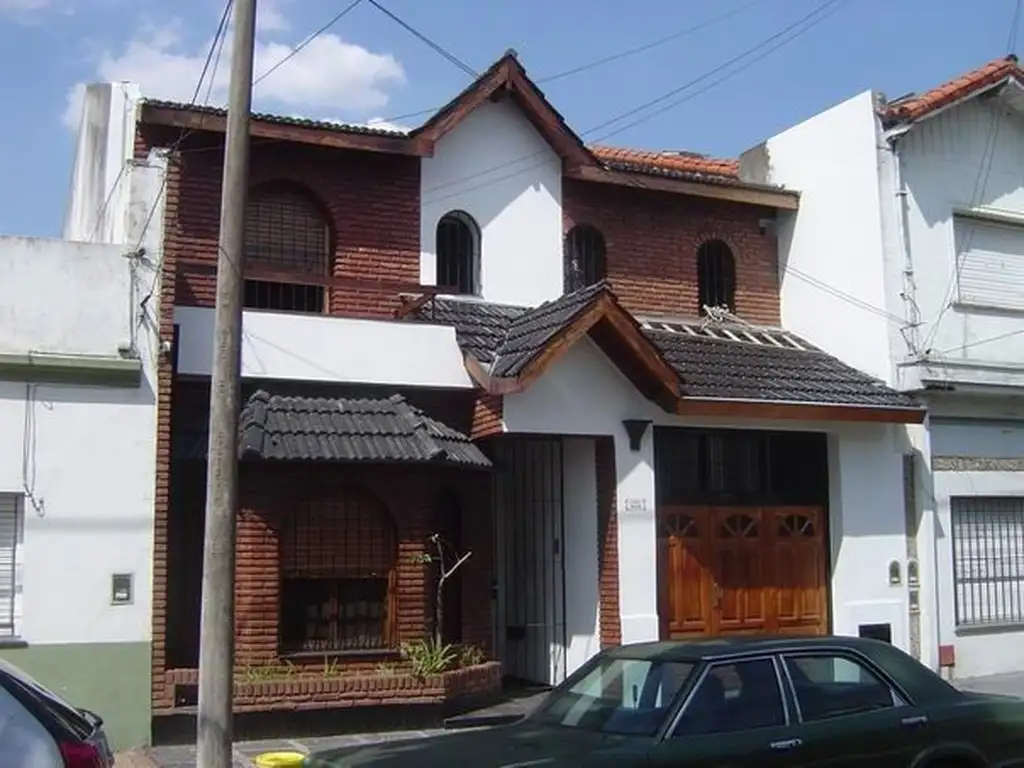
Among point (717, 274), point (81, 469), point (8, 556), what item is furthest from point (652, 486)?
point (8, 556)

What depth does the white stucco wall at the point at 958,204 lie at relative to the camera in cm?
1692

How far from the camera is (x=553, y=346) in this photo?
13.0 meters

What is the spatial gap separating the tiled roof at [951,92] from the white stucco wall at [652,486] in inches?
162

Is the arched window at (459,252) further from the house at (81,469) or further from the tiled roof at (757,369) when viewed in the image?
the house at (81,469)

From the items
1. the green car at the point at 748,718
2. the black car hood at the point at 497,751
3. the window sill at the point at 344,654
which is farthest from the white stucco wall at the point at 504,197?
the black car hood at the point at 497,751

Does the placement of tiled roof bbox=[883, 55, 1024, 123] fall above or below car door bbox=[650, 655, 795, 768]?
above

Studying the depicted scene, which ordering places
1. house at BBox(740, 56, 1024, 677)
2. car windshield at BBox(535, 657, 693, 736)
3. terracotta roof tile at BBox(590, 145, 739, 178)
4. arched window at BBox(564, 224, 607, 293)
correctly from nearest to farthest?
1. car windshield at BBox(535, 657, 693, 736)
2. arched window at BBox(564, 224, 607, 293)
3. house at BBox(740, 56, 1024, 677)
4. terracotta roof tile at BBox(590, 145, 739, 178)

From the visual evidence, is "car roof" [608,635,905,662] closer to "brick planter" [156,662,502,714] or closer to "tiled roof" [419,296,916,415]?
"brick planter" [156,662,502,714]

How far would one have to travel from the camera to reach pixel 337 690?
1207cm

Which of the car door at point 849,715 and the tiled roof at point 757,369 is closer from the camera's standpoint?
the car door at point 849,715

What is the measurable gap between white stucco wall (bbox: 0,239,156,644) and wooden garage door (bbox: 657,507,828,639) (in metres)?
6.14

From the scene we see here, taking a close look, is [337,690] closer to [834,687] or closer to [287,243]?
[287,243]

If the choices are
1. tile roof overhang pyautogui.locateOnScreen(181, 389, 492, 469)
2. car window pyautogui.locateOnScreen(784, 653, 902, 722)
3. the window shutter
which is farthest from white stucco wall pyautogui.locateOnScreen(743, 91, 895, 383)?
the window shutter

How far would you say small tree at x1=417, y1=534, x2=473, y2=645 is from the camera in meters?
13.1
